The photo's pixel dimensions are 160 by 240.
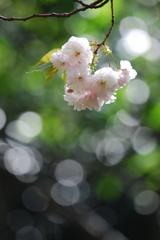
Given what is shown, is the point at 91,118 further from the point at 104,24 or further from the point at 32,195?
the point at 32,195

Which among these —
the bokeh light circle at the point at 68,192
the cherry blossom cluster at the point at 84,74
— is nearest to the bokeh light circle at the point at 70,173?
the bokeh light circle at the point at 68,192

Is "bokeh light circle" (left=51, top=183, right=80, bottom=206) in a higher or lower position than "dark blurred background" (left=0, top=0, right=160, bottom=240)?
lower

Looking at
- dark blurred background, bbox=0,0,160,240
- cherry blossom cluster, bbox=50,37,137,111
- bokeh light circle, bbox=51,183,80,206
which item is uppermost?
cherry blossom cluster, bbox=50,37,137,111

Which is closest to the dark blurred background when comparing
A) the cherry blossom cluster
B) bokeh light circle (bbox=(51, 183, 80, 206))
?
bokeh light circle (bbox=(51, 183, 80, 206))

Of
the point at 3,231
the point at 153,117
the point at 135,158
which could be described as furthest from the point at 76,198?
the point at 153,117

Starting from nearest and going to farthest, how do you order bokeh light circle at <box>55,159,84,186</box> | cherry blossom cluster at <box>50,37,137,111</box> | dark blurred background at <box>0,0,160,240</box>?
cherry blossom cluster at <box>50,37,137,111</box>, dark blurred background at <box>0,0,160,240</box>, bokeh light circle at <box>55,159,84,186</box>

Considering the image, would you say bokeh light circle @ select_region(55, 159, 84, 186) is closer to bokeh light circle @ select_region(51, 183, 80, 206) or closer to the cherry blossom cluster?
bokeh light circle @ select_region(51, 183, 80, 206)
